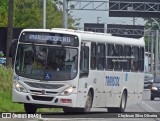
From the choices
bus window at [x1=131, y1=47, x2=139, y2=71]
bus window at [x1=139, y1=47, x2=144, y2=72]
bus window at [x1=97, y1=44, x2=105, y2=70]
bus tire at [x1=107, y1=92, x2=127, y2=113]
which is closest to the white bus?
bus window at [x1=97, y1=44, x2=105, y2=70]

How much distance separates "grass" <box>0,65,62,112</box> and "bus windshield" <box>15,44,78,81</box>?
2.59 metres

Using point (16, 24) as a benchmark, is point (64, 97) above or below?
below

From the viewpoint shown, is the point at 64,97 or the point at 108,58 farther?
the point at 108,58

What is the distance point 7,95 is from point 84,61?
225 inches

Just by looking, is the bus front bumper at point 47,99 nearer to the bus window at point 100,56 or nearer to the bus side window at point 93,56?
the bus side window at point 93,56

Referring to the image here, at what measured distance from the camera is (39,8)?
7362 cm

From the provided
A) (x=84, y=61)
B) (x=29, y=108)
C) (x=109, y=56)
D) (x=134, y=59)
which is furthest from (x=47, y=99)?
(x=134, y=59)

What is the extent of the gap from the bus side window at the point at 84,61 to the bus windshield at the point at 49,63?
393mm

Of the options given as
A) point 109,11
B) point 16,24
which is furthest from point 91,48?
point 16,24

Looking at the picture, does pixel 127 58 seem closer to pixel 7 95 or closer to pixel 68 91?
pixel 7 95

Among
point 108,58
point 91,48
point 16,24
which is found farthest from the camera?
point 16,24

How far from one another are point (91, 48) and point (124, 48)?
11.2 feet

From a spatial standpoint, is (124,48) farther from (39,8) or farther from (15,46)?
(39,8)

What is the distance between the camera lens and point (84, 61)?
23.1m
